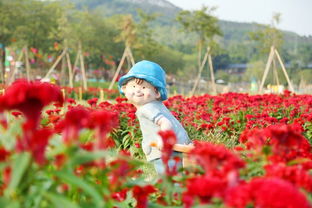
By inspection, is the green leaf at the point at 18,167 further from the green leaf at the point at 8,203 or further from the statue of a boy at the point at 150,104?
the statue of a boy at the point at 150,104

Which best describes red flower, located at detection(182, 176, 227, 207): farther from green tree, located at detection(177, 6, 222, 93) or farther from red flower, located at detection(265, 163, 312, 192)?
green tree, located at detection(177, 6, 222, 93)

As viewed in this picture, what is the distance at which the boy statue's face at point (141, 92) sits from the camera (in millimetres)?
3838

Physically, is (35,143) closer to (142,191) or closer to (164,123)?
(142,191)

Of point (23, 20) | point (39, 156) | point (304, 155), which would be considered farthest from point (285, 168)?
point (23, 20)

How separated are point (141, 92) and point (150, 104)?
135 mm

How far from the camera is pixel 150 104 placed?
3793 mm

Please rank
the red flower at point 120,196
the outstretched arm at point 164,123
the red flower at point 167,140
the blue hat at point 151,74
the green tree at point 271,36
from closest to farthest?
the red flower at point 167,140, the red flower at point 120,196, the outstretched arm at point 164,123, the blue hat at point 151,74, the green tree at point 271,36

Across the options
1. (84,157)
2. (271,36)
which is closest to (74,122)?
(84,157)

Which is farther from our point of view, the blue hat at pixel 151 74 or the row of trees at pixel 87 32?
the row of trees at pixel 87 32

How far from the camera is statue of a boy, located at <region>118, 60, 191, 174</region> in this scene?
3666mm

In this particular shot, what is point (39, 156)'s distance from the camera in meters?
Result: 1.17

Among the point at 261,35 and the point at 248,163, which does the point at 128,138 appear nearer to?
the point at 248,163

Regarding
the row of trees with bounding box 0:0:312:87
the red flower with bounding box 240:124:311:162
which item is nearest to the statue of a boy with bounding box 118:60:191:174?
the red flower with bounding box 240:124:311:162

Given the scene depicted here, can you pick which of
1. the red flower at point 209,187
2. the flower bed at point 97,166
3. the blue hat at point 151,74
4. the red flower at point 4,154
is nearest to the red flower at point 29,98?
the flower bed at point 97,166
